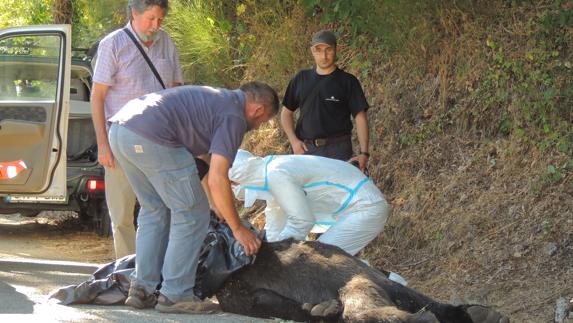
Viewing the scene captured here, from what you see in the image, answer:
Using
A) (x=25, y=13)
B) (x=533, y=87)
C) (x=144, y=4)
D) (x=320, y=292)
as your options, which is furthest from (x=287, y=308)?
(x=25, y=13)

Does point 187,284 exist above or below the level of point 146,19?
below

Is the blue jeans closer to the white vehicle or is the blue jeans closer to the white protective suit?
the white protective suit

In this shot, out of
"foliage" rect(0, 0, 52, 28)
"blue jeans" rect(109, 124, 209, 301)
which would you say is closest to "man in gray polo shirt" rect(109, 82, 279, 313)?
"blue jeans" rect(109, 124, 209, 301)

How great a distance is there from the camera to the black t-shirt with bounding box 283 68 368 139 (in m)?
8.13

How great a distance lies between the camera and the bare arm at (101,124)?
7.37 meters

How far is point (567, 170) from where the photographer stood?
8562mm

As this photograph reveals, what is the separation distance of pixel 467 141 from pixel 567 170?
55.4 inches

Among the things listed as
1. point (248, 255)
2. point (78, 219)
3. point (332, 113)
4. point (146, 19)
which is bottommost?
point (78, 219)

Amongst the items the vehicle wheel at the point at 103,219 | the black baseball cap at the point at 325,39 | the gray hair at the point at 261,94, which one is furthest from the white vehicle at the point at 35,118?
the gray hair at the point at 261,94

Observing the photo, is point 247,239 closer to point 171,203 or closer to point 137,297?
point 171,203

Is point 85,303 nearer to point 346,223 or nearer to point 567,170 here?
point 346,223

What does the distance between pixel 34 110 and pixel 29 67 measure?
0.72 m

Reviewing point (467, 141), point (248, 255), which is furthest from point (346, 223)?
point (467, 141)

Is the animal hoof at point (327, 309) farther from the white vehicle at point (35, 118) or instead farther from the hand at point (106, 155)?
the white vehicle at point (35, 118)
